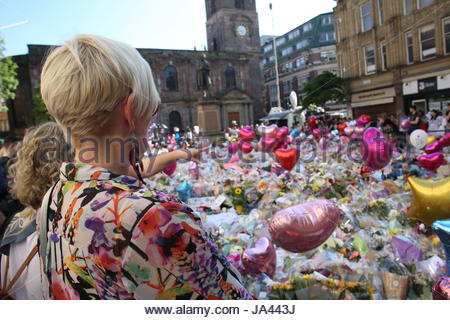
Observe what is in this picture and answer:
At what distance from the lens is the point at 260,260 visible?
2.07 m

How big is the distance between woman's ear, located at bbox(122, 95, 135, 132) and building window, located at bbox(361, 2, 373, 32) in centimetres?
354

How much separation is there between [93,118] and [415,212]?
2.35m

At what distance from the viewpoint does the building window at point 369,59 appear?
146 inches

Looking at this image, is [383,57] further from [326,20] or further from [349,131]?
[349,131]

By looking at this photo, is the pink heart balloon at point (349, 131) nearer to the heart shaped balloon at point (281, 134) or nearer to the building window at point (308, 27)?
the heart shaped balloon at point (281, 134)

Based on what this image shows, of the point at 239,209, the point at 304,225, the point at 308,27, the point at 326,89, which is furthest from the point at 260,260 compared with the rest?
the point at 326,89

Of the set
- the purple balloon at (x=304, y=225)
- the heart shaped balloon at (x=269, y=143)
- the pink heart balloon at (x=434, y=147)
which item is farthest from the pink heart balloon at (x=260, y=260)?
the heart shaped balloon at (x=269, y=143)

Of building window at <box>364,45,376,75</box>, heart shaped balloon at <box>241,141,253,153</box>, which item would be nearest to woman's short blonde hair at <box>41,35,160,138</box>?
building window at <box>364,45,376,75</box>

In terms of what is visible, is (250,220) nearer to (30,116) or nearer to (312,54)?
(312,54)

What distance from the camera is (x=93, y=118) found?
0.67 metres

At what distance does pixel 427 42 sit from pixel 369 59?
1.92ft

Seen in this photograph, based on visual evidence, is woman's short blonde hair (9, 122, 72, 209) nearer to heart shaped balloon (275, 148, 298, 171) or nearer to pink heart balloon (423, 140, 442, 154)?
heart shaped balloon (275, 148, 298, 171)

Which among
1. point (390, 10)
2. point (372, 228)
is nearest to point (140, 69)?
point (372, 228)

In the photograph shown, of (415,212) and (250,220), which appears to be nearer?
(415,212)
